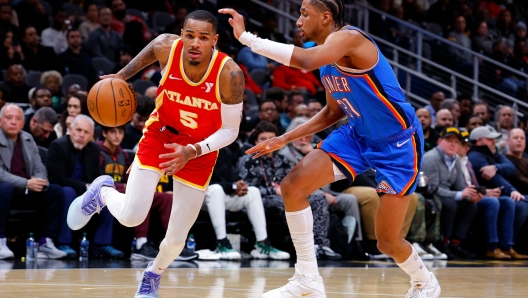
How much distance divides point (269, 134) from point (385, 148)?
4.36m

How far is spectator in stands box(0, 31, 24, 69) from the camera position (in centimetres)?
1123

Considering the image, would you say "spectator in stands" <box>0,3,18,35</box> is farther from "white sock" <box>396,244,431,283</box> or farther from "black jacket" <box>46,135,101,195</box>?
"white sock" <box>396,244,431,283</box>

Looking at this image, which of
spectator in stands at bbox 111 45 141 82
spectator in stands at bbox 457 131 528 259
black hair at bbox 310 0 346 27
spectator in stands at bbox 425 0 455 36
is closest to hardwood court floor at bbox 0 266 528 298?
black hair at bbox 310 0 346 27

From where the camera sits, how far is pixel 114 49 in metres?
12.7

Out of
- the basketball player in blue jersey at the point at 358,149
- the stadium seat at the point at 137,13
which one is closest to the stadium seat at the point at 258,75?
the stadium seat at the point at 137,13

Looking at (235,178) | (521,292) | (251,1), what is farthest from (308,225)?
(251,1)

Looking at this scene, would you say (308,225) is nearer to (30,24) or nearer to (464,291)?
(464,291)

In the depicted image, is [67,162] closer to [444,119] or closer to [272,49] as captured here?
[272,49]

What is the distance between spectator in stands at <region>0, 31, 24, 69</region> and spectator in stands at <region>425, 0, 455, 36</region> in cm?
920

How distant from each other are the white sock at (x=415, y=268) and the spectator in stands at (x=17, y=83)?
22.2 feet

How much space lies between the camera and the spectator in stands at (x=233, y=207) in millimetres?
9070

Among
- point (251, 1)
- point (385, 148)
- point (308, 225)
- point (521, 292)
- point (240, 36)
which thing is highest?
point (251, 1)

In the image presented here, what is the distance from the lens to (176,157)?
5.05 meters

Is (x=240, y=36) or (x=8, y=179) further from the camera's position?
(x=8, y=179)
